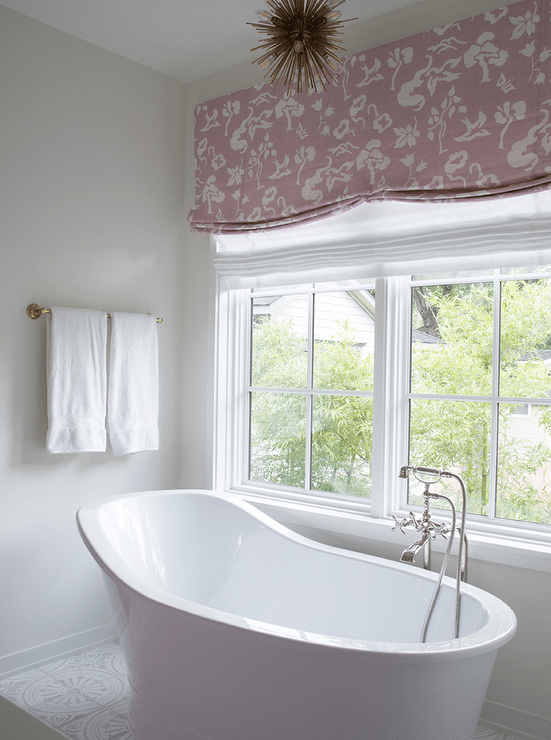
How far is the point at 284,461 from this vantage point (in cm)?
302

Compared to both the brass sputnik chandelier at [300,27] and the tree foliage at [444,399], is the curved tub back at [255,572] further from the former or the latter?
the brass sputnik chandelier at [300,27]

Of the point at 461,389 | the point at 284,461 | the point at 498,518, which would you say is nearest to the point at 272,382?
the point at 284,461

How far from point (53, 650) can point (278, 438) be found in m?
1.38

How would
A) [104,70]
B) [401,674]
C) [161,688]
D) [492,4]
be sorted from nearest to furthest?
[401,674] → [161,688] → [492,4] → [104,70]

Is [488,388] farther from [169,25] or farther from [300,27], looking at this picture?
[169,25]

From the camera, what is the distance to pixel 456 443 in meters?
2.43

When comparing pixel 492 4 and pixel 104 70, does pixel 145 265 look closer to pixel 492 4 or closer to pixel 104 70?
pixel 104 70

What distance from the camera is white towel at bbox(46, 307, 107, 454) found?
260 centimetres

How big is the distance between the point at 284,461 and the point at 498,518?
107 cm

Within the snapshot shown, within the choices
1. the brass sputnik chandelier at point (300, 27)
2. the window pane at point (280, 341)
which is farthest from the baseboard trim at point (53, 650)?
the brass sputnik chandelier at point (300, 27)

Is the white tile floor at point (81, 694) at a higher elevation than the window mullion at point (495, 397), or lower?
lower

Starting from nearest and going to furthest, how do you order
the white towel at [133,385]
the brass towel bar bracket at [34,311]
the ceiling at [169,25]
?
the ceiling at [169,25] < the brass towel bar bracket at [34,311] < the white towel at [133,385]

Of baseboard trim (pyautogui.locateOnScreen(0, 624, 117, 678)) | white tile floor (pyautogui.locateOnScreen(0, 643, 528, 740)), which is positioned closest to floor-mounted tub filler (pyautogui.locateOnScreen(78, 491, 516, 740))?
white tile floor (pyautogui.locateOnScreen(0, 643, 528, 740))

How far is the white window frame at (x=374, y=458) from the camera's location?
2240 millimetres
